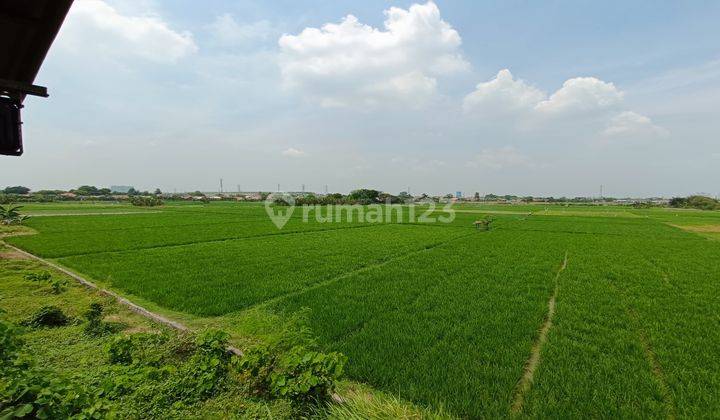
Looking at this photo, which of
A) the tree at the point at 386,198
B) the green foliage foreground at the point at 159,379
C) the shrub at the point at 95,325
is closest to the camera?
the green foliage foreground at the point at 159,379

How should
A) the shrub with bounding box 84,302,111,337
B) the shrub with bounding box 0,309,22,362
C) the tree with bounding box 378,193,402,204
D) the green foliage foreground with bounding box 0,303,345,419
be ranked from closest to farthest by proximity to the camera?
the green foliage foreground with bounding box 0,303,345,419 → the shrub with bounding box 0,309,22,362 → the shrub with bounding box 84,302,111,337 → the tree with bounding box 378,193,402,204

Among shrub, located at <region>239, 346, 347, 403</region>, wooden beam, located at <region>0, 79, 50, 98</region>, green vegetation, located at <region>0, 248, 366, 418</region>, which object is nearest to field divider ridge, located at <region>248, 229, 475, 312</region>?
green vegetation, located at <region>0, 248, 366, 418</region>

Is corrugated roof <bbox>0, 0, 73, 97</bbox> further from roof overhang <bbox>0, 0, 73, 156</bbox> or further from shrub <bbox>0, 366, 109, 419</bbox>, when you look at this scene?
shrub <bbox>0, 366, 109, 419</bbox>

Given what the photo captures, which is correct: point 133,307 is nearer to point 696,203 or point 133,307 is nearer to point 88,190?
point 696,203

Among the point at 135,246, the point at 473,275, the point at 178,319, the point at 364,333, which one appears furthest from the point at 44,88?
the point at 135,246

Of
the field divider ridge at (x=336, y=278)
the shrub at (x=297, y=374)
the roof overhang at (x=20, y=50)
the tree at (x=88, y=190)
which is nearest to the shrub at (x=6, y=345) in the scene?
the roof overhang at (x=20, y=50)

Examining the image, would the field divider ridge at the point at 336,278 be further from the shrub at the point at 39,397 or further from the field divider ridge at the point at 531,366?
the field divider ridge at the point at 531,366
